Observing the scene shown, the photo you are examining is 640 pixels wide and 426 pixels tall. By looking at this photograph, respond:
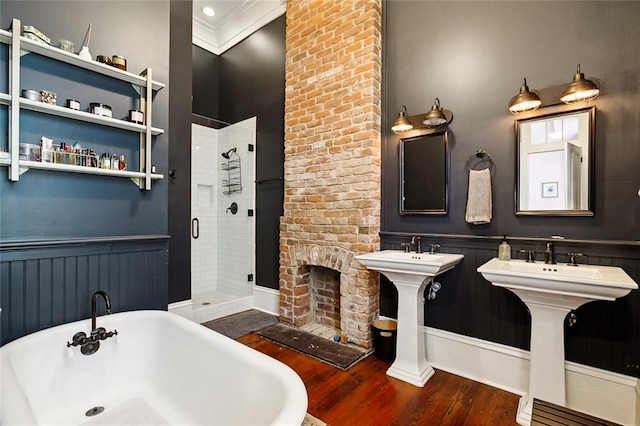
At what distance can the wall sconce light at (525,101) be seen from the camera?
2.05m

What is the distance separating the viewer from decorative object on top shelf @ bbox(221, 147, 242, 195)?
13.9 ft

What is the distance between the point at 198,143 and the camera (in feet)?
14.0

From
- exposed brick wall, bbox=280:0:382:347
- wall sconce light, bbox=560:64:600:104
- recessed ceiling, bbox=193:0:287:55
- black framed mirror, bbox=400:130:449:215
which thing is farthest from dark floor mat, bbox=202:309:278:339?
recessed ceiling, bbox=193:0:287:55

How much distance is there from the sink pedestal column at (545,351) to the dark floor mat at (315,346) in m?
1.20

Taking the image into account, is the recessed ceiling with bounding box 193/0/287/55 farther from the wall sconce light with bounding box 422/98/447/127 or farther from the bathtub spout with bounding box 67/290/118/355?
the bathtub spout with bounding box 67/290/118/355

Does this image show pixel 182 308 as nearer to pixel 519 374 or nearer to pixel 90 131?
pixel 90 131

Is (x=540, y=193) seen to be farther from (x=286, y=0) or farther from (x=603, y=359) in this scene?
(x=286, y=0)

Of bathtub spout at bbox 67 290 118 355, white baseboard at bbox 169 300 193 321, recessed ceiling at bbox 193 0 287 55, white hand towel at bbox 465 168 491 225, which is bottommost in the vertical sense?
white baseboard at bbox 169 300 193 321

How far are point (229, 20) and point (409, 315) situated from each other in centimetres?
426

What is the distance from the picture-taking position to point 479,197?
92.0 inches

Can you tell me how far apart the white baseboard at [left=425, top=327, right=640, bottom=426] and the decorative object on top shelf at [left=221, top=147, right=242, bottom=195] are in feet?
9.74

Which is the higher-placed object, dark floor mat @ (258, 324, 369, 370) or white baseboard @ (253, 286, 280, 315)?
white baseboard @ (253, 286, 280, 315)

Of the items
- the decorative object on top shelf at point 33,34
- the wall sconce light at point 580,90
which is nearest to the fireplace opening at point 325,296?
the wall sconce light at point 580,90

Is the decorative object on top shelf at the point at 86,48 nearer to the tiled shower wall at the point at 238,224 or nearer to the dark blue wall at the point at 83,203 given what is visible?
the dark blue wall at the point at 83,203
